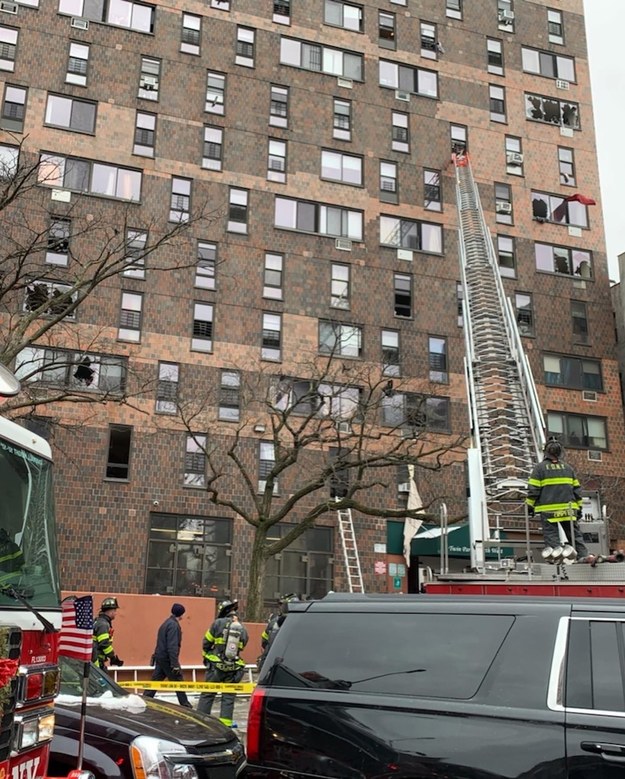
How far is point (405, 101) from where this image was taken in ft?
105

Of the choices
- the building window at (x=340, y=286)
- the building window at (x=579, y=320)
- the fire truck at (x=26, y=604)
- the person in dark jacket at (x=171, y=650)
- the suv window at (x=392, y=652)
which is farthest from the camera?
the building window at (x=579, y=320)

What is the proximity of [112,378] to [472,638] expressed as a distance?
22558 mm

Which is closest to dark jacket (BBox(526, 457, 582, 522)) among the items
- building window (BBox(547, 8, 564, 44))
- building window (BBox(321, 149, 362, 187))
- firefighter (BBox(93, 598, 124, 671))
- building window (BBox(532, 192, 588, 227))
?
firefighter (BBox(93, 598, 124, 671))

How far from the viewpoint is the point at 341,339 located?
A: 92.1 feet

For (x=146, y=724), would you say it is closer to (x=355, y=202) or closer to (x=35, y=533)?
(x=35, y=533)

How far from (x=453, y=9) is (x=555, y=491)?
31.4 metres

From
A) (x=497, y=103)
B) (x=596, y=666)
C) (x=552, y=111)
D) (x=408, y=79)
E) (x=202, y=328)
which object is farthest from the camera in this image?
(x=552, y=111)

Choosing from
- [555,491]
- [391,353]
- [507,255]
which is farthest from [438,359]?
[555,491]

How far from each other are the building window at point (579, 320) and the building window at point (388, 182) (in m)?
8.40

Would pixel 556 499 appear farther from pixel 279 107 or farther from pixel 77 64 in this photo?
pixel 77 64

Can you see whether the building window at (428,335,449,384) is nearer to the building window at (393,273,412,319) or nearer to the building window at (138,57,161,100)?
the building window at (393,273,412,319)

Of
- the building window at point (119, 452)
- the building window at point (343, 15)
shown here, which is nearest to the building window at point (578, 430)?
the building window at point (119, 452)

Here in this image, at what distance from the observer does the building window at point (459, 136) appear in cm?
3214

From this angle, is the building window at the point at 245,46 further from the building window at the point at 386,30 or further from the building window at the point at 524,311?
the building window at the point at 524,311
